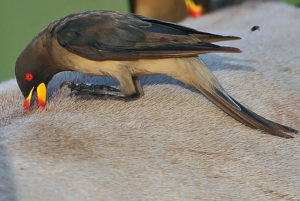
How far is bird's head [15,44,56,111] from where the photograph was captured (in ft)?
4.17

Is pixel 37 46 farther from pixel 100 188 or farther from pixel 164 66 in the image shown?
pixel 100 188

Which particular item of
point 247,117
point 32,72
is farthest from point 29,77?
point 247,117

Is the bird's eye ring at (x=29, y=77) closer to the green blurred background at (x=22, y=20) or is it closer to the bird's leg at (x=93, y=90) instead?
the bird's leg at (x=93, y=90)

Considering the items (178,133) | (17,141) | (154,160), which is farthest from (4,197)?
(178,133)

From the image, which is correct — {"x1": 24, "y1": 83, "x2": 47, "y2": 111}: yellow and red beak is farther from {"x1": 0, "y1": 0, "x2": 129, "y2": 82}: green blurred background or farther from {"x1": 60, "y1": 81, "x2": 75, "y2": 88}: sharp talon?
{"x1": 0, "y1": 0, "x2": 129, "y2": 82}: green blurred background

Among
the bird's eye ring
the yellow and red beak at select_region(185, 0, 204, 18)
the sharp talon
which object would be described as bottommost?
the bird's eye ring

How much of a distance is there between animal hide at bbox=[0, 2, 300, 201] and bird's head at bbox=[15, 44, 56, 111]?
0.05 metres

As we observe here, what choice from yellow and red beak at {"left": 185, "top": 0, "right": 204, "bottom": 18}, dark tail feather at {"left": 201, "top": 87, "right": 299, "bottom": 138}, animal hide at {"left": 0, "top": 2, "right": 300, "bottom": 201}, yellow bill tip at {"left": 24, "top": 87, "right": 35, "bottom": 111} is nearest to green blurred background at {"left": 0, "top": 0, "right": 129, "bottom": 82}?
yellow and red beak at {"left": 185, "top": 0, "right": 204, "bottom": 18}

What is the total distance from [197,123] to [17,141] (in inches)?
19.6

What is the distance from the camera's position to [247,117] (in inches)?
45.6

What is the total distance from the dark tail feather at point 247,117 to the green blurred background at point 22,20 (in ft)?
8.04

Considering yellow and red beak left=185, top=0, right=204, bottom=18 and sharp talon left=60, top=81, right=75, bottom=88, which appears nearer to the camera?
sharp talon left=60, top=81, right=75, bottom=88

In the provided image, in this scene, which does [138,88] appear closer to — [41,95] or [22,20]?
[41,95]

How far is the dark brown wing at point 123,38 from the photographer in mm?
1200
